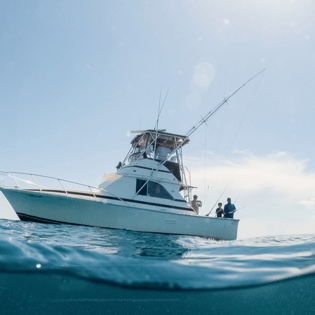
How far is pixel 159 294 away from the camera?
2.82 metres

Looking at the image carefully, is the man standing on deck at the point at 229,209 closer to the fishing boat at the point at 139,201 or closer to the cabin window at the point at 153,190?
the fishing boat at the point at 139,201

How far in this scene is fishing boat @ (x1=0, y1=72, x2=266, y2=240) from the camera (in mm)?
8945

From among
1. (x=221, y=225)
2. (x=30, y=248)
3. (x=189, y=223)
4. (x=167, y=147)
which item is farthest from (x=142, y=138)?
(x=30, y=248)

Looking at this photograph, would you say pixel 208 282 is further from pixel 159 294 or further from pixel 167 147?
pixel 167 147

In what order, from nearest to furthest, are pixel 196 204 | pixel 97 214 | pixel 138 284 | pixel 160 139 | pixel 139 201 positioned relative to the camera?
pixel 138 284, pixel 97 214, pixel 139 201, pixel 196 204, pixel 160 139

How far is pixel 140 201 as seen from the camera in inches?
410

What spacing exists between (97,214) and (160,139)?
19.1 ft

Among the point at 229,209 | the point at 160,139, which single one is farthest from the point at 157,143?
the point at 229,209

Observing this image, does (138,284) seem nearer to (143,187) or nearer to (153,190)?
(143,187)

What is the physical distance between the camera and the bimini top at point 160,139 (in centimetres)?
1247

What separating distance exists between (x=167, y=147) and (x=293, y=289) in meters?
10.6

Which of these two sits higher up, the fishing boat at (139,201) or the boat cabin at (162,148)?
the boat cabin at (162,148)

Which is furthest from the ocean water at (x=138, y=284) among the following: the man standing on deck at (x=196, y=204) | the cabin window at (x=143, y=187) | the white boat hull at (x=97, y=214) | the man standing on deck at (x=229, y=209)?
the man standing on deck at (x=196, y=204)

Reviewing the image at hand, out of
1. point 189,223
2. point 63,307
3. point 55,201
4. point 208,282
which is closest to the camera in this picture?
point 63,307
